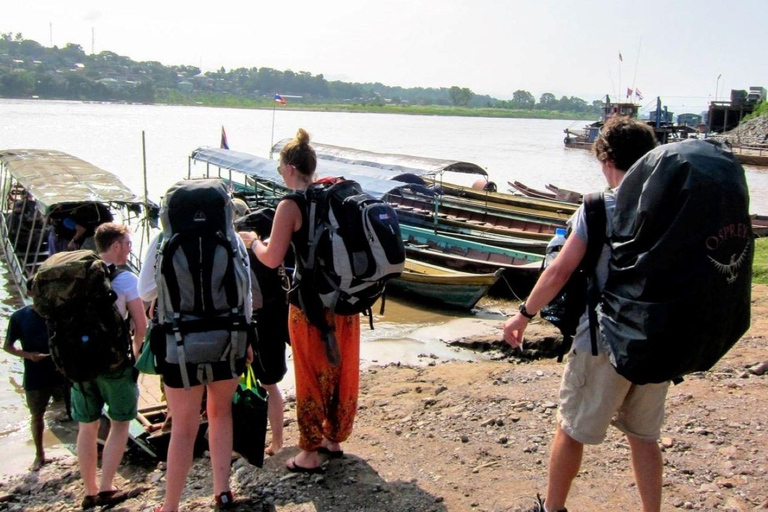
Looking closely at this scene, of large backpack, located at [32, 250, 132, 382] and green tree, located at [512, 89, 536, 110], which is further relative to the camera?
green tree, located at [512, 89, 536, 110]

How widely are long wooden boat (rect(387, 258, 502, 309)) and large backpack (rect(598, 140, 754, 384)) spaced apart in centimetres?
912

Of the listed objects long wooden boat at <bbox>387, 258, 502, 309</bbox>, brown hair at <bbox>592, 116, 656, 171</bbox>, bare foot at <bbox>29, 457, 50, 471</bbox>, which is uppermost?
brown hair at <bbox>592, 116, 656, 171</bbox>

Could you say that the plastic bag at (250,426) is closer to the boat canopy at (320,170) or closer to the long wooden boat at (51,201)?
the long wooden boat at (51,201)

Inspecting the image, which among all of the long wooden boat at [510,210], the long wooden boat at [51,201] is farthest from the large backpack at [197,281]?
the long wooden boat at [510,210]

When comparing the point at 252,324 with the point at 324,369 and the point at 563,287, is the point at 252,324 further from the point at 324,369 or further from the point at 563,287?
the point at 563,287

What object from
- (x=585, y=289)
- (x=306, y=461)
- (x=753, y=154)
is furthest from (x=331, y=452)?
(x=753, y=154)

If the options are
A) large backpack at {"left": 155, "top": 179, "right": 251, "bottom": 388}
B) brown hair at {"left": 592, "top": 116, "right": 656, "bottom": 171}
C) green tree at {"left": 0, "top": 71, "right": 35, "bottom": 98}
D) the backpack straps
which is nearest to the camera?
the backpack straps

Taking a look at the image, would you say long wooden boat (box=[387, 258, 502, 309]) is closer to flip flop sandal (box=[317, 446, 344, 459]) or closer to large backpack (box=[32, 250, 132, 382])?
flip flop sandal (box=[317, 446, 344, 459])

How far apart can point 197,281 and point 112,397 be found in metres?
1.32

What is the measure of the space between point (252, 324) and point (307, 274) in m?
0.46

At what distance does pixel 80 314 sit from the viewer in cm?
394

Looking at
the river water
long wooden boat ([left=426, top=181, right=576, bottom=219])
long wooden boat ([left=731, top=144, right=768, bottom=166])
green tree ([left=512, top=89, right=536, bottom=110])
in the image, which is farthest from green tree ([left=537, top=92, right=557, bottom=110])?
long wooden boat ([left=426, top=181, right=576, bottom=219])

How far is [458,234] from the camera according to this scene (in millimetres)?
15875

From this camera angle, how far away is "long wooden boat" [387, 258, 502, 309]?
11922mm
